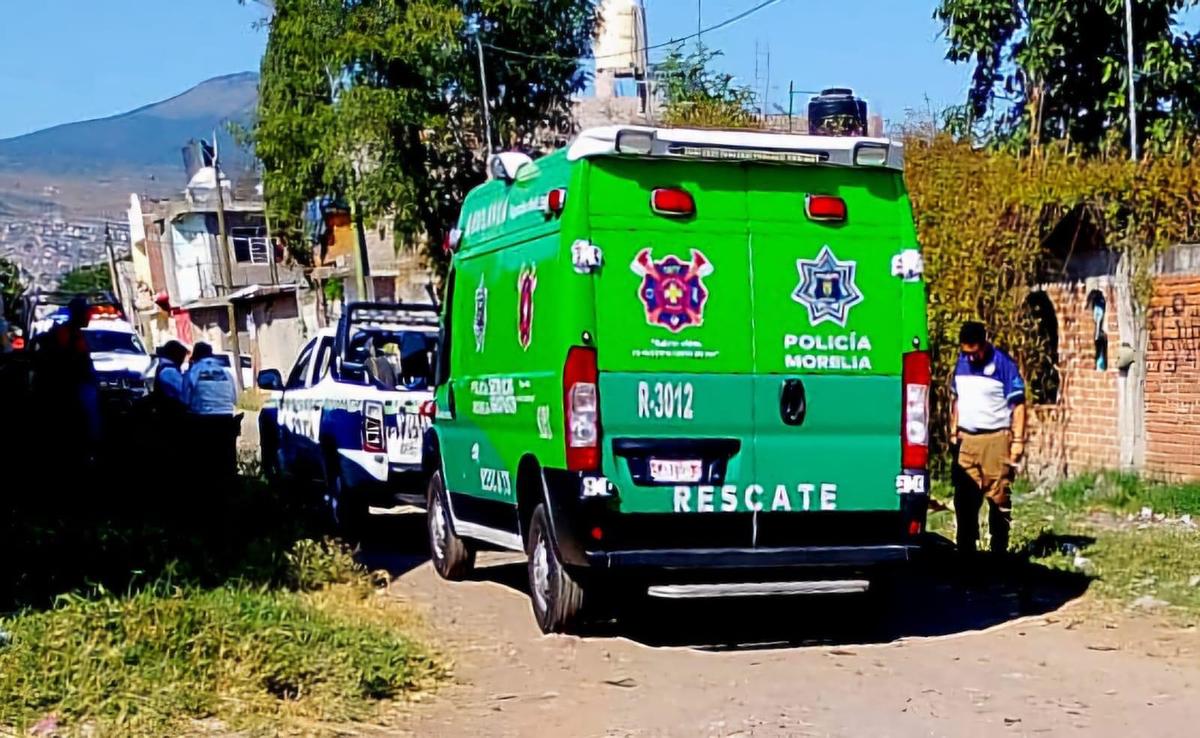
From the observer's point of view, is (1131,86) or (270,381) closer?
(270,381)

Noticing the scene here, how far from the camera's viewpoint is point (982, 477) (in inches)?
433

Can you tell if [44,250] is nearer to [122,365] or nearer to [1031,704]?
[122,365]

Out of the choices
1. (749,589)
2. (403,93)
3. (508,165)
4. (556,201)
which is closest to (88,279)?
(403,93)

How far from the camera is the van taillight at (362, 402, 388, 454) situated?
1265cm

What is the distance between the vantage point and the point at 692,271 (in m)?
8.46

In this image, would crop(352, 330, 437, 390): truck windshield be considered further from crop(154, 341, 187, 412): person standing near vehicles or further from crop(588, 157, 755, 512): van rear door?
crop(588, 157, 755, 512): van rear door

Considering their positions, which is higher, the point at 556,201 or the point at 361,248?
the point at 361,248

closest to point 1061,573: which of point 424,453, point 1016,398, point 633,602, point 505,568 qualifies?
point 1016,398

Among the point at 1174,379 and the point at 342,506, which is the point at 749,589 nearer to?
the point at 342,506

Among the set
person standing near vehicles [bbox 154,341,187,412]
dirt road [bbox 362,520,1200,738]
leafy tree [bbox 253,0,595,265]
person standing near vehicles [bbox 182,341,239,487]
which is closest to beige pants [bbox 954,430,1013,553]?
dirt road [bbox 362,520,1200,738]

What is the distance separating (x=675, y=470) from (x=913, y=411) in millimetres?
1414

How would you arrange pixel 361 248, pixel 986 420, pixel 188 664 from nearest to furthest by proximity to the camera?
pixel 188 664
pixel 986 420
pixel 361 248

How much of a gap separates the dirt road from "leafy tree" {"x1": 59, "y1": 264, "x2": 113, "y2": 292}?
7927 centimetres

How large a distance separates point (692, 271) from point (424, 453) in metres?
4.69
